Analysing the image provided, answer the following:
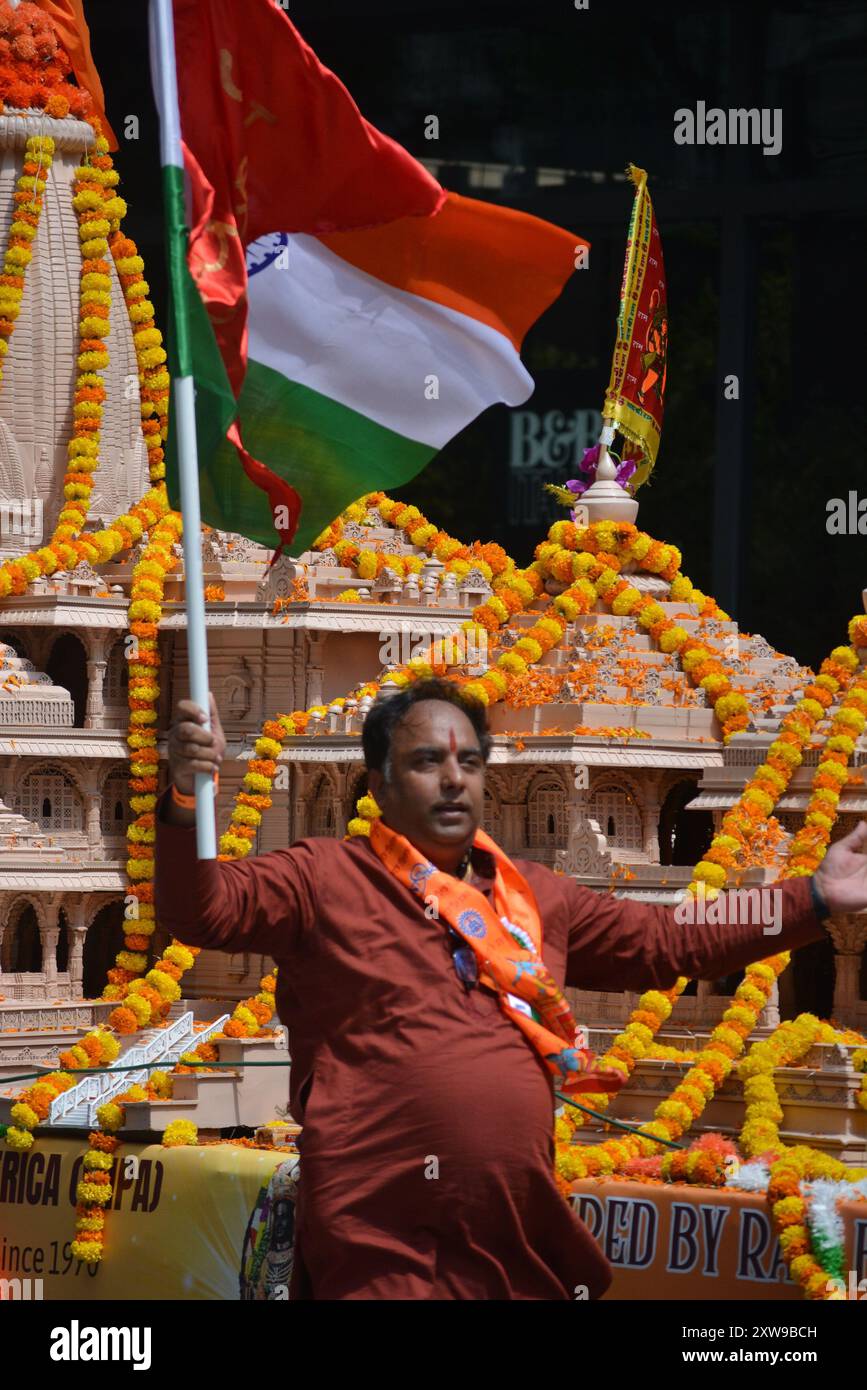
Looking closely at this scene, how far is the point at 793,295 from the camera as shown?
32094mm

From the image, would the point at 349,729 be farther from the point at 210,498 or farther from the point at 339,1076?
the point at 339,1076

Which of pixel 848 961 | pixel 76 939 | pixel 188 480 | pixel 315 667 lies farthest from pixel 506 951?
pixel 76 939

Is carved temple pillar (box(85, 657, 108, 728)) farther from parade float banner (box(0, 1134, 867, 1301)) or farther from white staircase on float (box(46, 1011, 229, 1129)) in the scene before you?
parade float banner (box(0, 1134, 867, 1301))

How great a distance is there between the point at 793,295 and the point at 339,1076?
2386 centimetres

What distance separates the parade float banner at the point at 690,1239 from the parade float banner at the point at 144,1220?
1854 mm

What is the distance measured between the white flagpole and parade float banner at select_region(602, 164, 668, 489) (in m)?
12.7

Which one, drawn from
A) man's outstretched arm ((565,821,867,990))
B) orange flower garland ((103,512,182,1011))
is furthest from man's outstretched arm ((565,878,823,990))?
orange flower garland ((103,512,182,1011))

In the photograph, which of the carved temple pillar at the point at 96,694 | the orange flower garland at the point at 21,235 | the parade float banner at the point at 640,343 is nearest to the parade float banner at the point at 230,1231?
the carved temple pillar at the point at 96,694

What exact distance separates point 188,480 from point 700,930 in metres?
2.08

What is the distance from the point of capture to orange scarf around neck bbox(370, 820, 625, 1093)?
9.26 m

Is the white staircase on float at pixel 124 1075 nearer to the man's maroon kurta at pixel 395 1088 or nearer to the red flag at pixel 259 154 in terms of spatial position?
the red flag at pixel 259 154

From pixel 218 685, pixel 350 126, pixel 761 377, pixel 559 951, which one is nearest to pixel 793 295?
pixel 761 377
